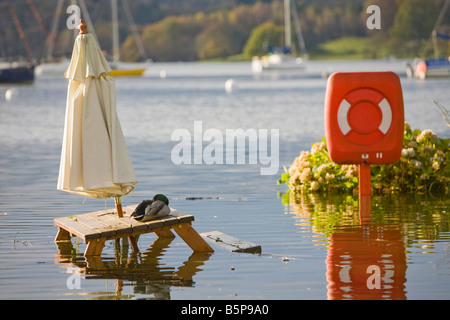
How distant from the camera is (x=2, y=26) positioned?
191 meters

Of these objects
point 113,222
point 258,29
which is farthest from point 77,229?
point 258,29

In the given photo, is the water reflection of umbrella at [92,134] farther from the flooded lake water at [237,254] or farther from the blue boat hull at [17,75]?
the blue boat hull at [17,75]

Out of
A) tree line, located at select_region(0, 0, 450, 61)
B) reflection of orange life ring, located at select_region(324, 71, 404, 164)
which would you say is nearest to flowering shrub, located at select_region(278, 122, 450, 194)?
reflection of orange life ring, located at select_region(324, 71, 404, 164)

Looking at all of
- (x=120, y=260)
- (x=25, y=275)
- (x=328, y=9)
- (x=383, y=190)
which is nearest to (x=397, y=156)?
(x=383, y=190)

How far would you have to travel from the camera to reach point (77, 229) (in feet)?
29.7

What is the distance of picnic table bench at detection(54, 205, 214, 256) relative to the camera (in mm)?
8797

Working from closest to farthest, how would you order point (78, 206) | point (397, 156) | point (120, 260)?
point (120, 260) < point (397, 156) < point (78, 206)

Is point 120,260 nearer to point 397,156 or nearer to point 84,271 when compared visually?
point 84,271

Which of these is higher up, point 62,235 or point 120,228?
point 120,228

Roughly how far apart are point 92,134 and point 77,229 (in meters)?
0.96

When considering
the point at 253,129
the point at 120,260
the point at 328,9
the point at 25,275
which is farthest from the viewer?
the point at 328,9

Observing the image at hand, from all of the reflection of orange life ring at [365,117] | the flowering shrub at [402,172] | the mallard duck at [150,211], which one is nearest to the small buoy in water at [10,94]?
the flowering shrub at [402,172]

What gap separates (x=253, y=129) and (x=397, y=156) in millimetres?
17884

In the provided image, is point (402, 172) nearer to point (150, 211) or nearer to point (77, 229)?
point (150, 211)
